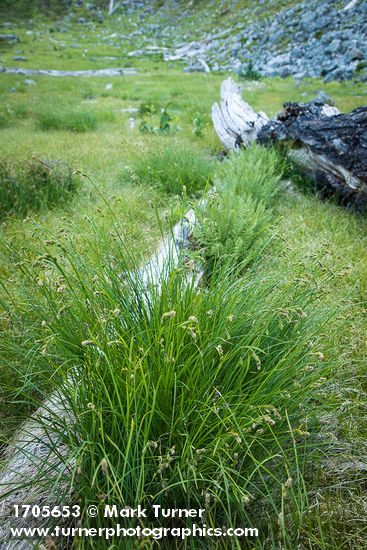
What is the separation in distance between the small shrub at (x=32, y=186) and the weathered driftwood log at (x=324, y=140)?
10.5 feet

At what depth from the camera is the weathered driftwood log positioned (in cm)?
458

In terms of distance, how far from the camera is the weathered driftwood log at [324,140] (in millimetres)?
4582

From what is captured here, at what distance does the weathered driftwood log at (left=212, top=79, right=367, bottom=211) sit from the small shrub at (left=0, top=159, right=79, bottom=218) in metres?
3.20

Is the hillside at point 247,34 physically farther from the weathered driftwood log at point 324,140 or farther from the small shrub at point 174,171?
the small shrub at point 174,171

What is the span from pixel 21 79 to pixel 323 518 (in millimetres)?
20812

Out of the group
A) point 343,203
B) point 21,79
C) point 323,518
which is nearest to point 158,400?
point 323,518

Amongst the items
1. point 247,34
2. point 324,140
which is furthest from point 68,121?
point 247,34

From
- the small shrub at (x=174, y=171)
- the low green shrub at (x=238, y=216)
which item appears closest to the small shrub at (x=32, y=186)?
the small shrub at (x=174, y=171)

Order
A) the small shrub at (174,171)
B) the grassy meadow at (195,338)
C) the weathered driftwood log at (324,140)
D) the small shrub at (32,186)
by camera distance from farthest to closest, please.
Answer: the small shrub at (174,171) < the small shrub at (32,186) < the weathered driftwood log at (324,140) < the grassy meadow at (195,338)

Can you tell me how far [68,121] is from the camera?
9.38 meters

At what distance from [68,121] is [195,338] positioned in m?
9.37

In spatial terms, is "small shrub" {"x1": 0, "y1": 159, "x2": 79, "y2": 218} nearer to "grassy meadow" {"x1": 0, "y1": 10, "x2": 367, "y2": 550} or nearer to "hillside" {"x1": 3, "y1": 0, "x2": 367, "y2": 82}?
"grassy meadow" {"x1": 0, "y1": 10, "x2": 367, "y2": 550}

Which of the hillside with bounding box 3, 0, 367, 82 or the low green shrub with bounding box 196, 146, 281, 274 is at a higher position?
the hillside with bounding box 3, 0, 367, 82

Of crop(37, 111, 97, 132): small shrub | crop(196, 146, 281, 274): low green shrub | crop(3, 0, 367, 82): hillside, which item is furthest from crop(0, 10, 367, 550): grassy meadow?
crop(3, 0, 367, 82): hillside
